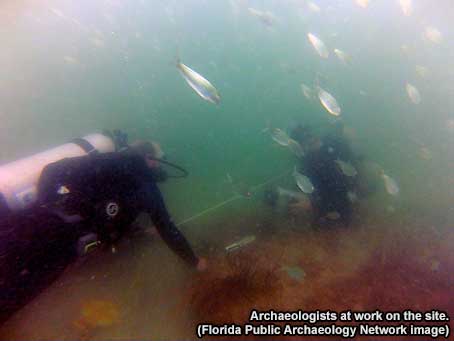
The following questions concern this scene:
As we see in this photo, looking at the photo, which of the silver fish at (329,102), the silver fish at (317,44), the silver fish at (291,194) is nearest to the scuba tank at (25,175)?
the silver fish at (329,102)

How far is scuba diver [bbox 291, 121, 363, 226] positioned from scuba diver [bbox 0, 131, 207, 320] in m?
4.70

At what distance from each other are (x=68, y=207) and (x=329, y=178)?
7.62 m

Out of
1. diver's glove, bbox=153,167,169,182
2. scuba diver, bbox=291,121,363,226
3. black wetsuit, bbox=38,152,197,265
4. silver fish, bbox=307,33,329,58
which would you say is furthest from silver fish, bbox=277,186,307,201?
black wetsuit, bbox=38,152,197,265

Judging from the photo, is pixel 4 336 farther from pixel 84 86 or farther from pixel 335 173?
pixel 84 86

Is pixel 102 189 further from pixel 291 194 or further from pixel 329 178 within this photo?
pixel 329 178

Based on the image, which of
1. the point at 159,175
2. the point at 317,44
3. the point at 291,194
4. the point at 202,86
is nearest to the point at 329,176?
the point at 291,194

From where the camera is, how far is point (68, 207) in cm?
324

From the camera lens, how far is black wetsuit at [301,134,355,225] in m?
8.33

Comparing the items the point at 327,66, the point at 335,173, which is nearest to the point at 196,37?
the point at 327,66

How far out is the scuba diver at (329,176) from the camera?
823 centimetres

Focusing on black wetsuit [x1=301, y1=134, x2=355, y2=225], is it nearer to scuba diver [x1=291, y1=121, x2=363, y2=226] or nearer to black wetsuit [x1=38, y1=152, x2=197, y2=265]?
scuba diver [x1=291, y1=121, x2=363, y2=226]

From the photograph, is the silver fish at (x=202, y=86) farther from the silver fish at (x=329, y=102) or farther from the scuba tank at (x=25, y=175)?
the silver fish at (x=329, y=102)

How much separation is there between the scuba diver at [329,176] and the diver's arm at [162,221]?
4.29 metres

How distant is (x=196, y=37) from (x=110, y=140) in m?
63.6
